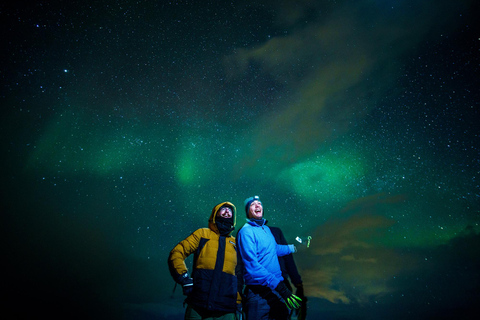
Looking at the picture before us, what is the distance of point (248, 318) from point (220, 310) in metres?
0.40

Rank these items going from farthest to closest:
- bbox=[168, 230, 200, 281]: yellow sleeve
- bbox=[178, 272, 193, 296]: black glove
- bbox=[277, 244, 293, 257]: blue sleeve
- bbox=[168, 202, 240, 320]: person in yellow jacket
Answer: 1. bbox=[277, 244, 293, 257]: blue sleeve
2. bbox=[168, 230, 200, 281]: yellow sleeve
3. bbox=[178, 272, 193, 296]: black glove
4. bbox=[168, 202, 240, 320]: person in yellow jacket

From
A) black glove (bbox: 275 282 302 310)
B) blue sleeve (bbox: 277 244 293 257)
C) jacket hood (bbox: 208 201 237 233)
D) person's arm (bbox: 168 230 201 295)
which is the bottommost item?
black glove (bbox: 275 282 302 310)

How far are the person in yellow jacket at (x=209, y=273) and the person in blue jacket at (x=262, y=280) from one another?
192mm

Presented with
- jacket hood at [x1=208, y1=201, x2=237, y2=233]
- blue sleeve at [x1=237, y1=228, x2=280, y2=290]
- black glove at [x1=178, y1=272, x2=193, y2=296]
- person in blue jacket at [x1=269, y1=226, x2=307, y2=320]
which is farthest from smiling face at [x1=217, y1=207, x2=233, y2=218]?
black glove at [x1=178, y1=272, x2=193, y2=296]

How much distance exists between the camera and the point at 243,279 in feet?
10.6

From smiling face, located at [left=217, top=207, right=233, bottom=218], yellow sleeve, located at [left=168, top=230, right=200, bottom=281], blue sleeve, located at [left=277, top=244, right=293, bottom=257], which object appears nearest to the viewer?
yellow sleeve, located at [left=168, top=230, right=200, bottom=281]

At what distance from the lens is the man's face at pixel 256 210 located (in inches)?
155

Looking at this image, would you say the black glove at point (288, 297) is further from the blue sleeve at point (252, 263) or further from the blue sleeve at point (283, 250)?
the blue sleeve at point (283, 250)

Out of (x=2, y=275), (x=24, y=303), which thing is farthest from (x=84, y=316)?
(x=2, y=275)

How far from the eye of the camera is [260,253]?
348cm

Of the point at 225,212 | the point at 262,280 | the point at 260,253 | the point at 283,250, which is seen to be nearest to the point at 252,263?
the point at 262,280

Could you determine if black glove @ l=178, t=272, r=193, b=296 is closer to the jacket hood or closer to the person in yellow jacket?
the person in yellow jacket

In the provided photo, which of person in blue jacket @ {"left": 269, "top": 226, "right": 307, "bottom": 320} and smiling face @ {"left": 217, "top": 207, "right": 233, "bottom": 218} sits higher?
smiling face @ {"left": 217, "top": 207, "right": 233, "bottom": 218}

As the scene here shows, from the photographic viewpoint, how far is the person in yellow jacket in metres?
2.93
